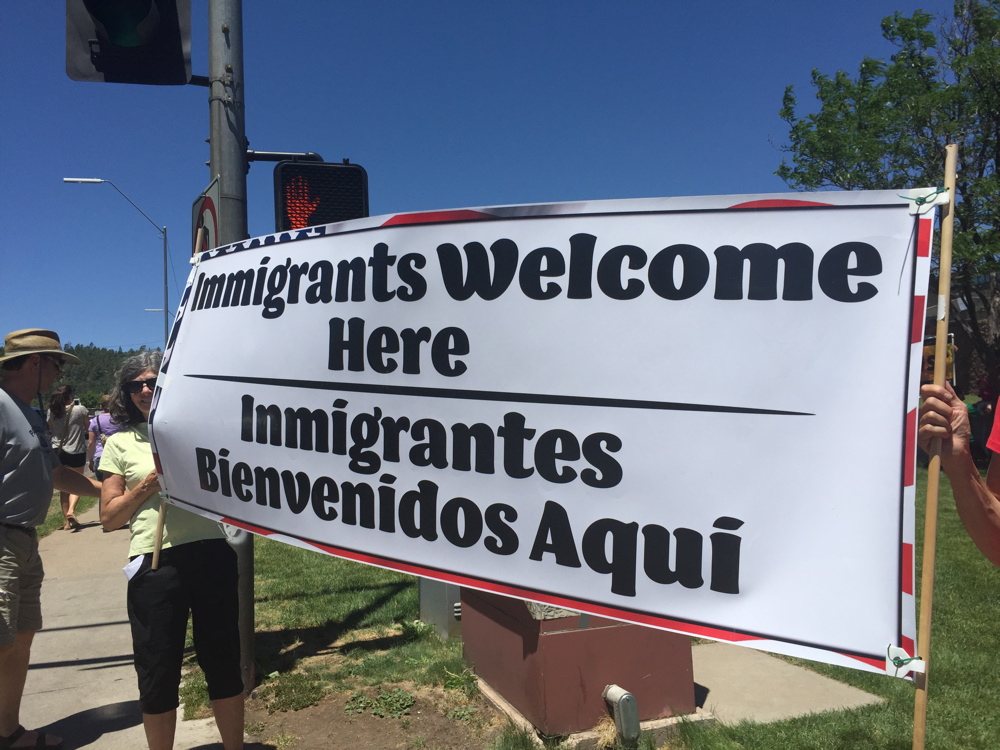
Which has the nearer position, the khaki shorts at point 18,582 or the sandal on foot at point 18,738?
the khaki shorts at point 18,582

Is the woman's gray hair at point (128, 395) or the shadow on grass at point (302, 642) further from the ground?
the woman's gray hair at point (128, 395)

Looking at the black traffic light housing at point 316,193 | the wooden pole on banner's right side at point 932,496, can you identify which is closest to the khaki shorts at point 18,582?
the black traffic light housing at point 316,193

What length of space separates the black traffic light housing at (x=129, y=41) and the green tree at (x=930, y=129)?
14.8 metres

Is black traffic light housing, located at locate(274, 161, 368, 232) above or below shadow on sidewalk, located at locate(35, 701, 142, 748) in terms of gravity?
above

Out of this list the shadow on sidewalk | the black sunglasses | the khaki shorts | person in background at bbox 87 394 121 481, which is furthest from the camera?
person in background at bbox 87 394 121 481

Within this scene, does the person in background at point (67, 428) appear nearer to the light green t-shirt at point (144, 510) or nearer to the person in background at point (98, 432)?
the person in background at point (98, 432)

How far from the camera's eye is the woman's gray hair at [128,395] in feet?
10.9

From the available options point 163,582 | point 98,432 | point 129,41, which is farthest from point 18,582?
point 98,432

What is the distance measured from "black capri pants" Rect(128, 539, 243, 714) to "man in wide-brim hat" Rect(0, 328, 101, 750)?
77 cm

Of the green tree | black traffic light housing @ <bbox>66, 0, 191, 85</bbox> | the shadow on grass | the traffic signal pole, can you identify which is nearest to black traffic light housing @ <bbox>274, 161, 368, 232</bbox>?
the traffic signal pole

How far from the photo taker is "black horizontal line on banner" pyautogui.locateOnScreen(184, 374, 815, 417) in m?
1.80

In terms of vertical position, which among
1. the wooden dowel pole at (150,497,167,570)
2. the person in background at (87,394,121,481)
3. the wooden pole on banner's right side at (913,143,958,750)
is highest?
the wooden pole on banner's right side at (913,143,958,750)

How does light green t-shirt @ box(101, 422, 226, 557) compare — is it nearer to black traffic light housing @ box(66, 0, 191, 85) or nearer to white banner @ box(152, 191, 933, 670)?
white banner @ box(152, 191, 933, 670)

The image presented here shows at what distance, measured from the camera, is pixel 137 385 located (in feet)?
10.8
